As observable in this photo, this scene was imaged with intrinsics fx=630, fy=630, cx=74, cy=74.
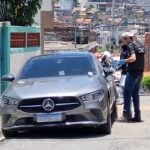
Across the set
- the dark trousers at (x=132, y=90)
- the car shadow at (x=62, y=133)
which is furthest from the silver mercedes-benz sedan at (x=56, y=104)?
the dark trousers at (x=132, y=90)

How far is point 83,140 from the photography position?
1046 cm

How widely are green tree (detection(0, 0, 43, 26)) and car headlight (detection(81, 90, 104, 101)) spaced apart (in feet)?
27.7

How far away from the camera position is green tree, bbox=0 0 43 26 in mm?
18766

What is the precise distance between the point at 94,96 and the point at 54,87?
70 centimetres

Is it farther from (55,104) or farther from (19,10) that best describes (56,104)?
(19,10)

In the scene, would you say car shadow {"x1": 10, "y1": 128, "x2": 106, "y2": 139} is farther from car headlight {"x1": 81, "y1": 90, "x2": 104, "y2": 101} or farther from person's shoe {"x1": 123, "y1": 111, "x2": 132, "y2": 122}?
person's shoe {"x1": 123, "y1": 111, "x2": 132, "y2": 122}

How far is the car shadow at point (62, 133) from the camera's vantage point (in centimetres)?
1092

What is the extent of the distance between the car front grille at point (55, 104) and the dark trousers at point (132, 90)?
255 centimetres

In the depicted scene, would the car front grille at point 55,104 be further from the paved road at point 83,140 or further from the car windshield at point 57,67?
the car windshield at point 57,67

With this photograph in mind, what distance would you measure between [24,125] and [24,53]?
26.3 ft

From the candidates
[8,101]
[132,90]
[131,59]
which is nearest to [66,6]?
[132,90]

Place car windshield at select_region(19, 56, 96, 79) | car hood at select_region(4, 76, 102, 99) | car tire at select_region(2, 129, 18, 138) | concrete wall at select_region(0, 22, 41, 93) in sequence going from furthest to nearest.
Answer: concrete wall at select_region(0, 22, 41, 93)
car windshield at select_region(19, 56, 96, 79)
car tire at select_region(2, 129, 18, 138)
car hood at select_region(4, 76, 102, 99)

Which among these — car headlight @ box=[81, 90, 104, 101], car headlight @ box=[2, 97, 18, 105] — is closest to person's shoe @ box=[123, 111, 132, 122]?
car headlight @ box=[81, 90, 104, 101]

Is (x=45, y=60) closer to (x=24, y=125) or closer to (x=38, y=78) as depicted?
(x=38, y=78)
